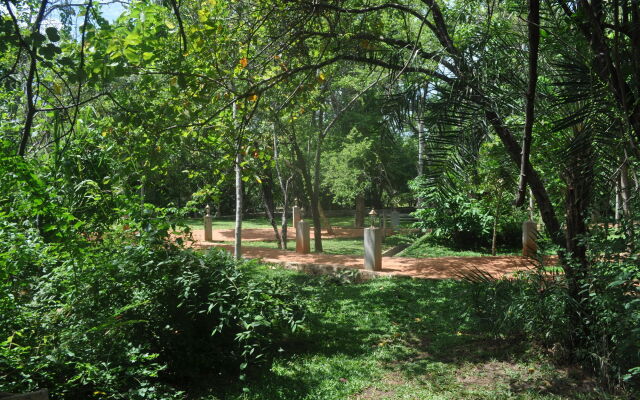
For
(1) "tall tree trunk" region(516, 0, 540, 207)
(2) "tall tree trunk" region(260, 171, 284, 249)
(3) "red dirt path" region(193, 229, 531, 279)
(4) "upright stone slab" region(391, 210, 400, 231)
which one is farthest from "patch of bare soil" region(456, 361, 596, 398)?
(4) "upright stone slab" region(391, 210, 400, 231)

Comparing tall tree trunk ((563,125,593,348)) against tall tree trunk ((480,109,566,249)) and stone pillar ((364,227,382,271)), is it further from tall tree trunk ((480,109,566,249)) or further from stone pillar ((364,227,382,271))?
stone pillar ((364,227,382,271))

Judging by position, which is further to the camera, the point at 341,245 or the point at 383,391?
the point at 341,245

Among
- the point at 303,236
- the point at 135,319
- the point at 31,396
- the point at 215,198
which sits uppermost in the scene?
the point at 215,198

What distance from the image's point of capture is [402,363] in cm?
557

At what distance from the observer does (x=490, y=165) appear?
8578 millimetres

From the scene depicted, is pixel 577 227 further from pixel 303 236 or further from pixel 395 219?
pixel 395 219

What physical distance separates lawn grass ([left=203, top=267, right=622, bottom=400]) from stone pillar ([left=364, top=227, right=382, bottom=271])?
2689mm

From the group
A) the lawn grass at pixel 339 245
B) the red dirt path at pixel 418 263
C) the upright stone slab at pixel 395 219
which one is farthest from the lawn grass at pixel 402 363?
the upright stone slab at pixel 395 219

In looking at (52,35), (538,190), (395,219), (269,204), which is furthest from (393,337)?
(395,219)

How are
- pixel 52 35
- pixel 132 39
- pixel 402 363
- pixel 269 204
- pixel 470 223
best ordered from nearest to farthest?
pixel 52 35 < pixel 132 39 < pixel 402 363 < pixel 470 223 < pixel 269 204

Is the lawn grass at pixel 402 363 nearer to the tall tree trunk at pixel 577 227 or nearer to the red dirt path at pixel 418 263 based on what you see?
the tall tree trunk at pixel 577 227

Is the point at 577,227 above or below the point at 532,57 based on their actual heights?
below

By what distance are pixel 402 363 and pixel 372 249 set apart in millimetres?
5199

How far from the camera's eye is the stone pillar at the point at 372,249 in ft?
34.6
